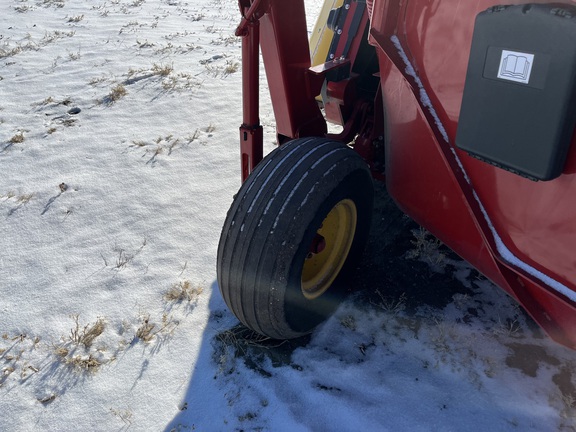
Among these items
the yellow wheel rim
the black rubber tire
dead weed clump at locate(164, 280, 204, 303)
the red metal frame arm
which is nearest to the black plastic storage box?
the black rubber tire

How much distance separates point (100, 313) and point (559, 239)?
2098 mm

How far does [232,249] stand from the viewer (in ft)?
6.30

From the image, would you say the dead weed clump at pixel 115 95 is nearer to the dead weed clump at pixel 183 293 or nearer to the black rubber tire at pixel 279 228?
the dead weed clump at pixel 183 293

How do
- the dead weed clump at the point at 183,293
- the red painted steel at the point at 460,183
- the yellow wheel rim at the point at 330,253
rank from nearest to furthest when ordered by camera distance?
the red painted steel at the point at 460,183 < the yellow wheel rim at the point at 330,253 < the dead weed clump at the point at 183,293

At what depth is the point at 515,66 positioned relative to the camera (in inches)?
54.0

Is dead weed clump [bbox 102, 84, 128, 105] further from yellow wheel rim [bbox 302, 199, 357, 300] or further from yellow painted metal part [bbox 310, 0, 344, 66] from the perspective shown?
yellow wheel rim [bbox 302, 199, 357, 300]

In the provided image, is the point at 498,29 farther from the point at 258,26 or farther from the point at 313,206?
the point at 258,26

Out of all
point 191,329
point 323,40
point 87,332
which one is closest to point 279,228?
point 191,329

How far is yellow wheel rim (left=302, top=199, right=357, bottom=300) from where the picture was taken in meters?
2.29

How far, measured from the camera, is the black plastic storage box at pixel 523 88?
127 centimetres

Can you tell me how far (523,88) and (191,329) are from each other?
179 centimetres

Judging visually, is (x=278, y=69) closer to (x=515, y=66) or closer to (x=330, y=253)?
(x=330, y=253)

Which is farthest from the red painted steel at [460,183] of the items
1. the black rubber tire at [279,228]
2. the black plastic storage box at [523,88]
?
the black rubber tire at [279,228]

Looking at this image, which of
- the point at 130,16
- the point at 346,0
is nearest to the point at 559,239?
the point at 346,0
